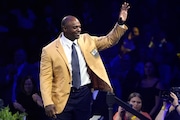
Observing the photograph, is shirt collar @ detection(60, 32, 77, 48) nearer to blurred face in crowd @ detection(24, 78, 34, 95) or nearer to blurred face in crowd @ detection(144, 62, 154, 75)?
blurred face in crowd @ detection(24, 78, 34, 95)

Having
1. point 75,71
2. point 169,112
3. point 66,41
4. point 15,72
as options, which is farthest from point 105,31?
point 75,71

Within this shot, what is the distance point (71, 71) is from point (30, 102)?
2.36 meters

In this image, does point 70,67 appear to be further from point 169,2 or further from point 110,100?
point 169,2

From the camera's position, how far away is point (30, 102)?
7.85 metres

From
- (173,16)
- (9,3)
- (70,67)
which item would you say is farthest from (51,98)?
(173,16)

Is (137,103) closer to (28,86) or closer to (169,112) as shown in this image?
(169,112)

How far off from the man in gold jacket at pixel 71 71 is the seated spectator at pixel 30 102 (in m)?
2.15

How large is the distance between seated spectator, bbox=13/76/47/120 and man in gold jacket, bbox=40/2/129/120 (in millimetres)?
2153

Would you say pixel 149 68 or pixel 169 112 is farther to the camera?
pixel 149 68

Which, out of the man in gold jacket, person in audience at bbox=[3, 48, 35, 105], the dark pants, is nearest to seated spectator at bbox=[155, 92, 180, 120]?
the man in gold jacket

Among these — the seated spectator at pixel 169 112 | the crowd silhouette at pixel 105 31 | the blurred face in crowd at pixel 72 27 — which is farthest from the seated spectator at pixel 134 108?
the blurred face in crowd at pixel 72 27

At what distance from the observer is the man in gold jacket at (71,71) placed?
5.55 meters

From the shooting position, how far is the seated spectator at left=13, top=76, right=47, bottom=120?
7.82 m

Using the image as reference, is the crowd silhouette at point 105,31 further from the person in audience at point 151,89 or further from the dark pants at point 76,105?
the dark pants at point 76,105
